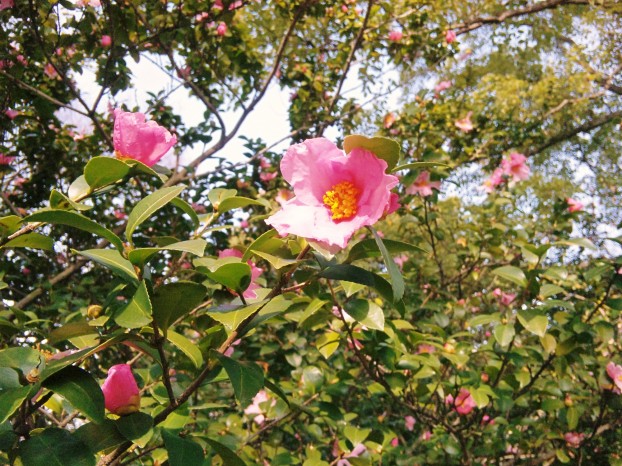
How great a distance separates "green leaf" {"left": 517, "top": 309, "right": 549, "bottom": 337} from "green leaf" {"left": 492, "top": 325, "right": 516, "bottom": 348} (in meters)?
0.07

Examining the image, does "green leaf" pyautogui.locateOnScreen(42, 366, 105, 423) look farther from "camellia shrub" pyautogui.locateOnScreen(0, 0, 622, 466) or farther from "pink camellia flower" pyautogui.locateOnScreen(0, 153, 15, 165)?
"pink camellia flower" pyautogui.locateOnScreen(0, 153, 15, 165)

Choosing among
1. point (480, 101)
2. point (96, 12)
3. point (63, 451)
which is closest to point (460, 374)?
point (63, 451)

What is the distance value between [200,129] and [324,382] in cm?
158

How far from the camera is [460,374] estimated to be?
1.45m

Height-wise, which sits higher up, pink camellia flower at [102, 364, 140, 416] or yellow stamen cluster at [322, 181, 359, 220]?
yellow stamen cluster at [322, 181, 359, 220]

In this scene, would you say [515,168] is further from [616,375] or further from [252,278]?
[252,278]

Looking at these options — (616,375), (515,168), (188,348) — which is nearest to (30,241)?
(188,348)

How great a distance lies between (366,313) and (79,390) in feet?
1.35

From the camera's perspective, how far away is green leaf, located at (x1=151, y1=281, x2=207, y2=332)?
1.81ft

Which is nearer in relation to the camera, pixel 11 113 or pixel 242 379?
pixel 242 379

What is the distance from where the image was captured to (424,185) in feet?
6.17

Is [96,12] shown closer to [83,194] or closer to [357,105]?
[357,105]

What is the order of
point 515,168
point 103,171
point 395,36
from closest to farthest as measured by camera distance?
point 103,171 < point 515,168 < point 395,36

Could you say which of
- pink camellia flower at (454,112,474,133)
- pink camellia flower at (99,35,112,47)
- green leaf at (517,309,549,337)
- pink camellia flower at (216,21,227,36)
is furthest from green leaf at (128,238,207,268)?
pink camellia flower at (454,112,474,133)
